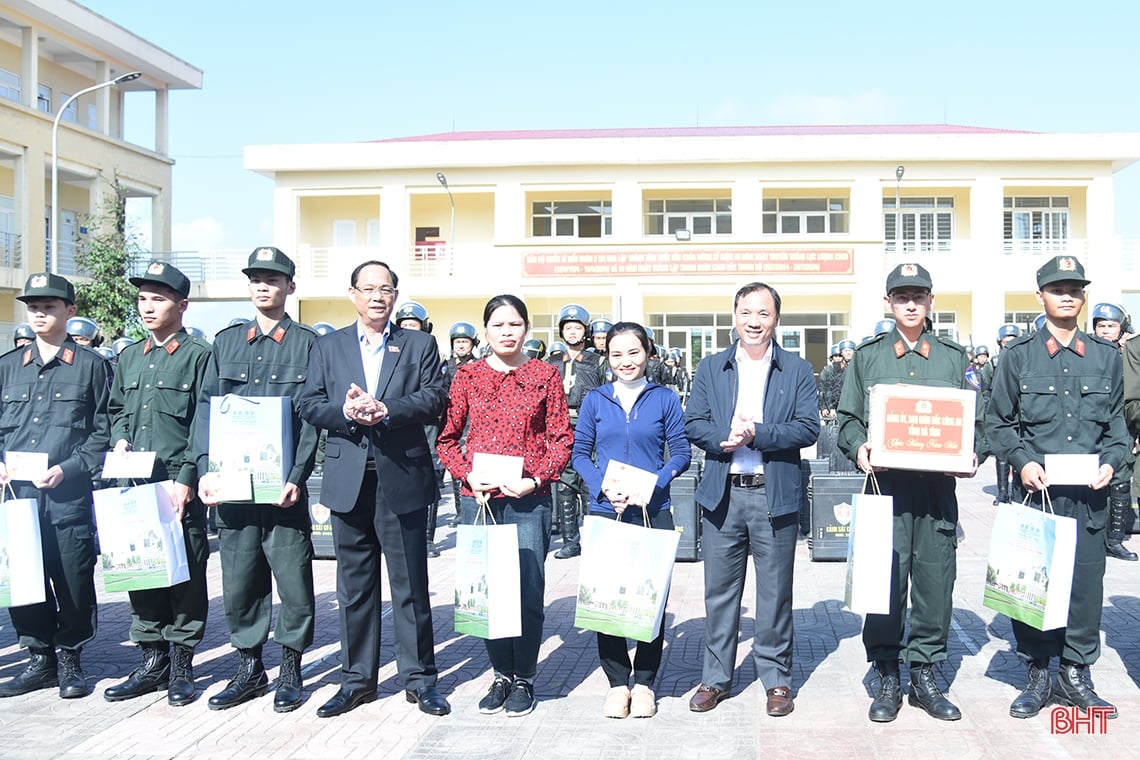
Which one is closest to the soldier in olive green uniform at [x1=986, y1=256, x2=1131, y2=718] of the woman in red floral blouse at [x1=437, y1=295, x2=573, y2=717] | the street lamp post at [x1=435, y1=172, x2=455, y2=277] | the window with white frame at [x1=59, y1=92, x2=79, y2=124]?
the woman in red floral blouse at [x1=437, y1=295, x2=573, y2=717]

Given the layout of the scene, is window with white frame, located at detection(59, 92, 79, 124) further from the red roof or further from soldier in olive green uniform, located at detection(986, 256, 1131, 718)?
soldier in olive green uniform, located at detection(986, 256, 1131, 718)

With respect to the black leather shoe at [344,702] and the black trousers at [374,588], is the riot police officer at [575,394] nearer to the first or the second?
the black trousers at [374,588]

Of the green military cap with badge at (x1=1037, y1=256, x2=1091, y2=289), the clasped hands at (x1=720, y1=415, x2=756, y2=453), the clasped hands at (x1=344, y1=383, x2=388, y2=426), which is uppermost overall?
the green military cap with badge at (x1=1037, y1=256, x2=1091, y2=289)

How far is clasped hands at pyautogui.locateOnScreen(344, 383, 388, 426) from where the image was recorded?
4.77 m

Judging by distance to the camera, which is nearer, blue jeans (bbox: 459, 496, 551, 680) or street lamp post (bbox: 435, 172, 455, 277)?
blue jeans (bbox: 459, 496, 551, 680)

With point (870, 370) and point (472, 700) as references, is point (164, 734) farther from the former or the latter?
point (870, 370)

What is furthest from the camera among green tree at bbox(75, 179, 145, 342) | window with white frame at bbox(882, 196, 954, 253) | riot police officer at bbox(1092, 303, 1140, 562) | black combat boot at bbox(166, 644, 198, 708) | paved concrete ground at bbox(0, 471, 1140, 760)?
window with white frame at bbox(882, 196, 954, 253)

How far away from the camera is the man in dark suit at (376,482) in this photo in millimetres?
5074

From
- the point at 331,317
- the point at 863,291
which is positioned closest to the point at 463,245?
the point at 331,317

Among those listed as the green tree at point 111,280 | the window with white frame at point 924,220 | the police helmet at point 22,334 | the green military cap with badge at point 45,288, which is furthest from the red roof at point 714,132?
the green military cap with badge at point 45,288

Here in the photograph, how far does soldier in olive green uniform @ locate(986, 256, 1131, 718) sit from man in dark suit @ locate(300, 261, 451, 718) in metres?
2.99

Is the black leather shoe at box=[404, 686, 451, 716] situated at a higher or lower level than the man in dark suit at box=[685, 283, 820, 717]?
lower

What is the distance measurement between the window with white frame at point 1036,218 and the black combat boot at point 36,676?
33.3 metres

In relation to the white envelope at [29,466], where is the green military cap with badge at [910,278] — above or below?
above
